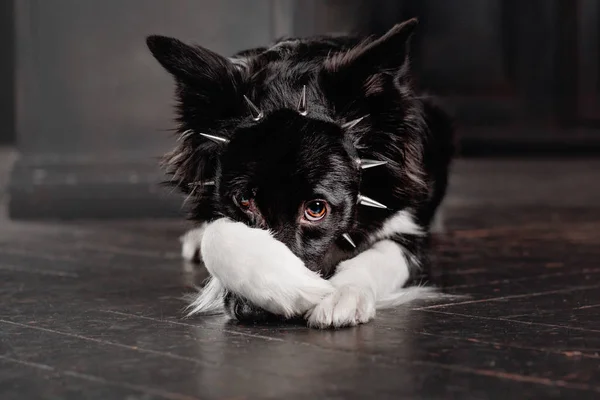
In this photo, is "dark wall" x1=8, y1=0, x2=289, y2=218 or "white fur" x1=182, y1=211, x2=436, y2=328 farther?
"dark wall" x1=8, y1=0, x2=289, y2=218

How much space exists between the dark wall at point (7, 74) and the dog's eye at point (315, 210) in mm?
7138

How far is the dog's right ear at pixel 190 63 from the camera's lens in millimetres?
2344

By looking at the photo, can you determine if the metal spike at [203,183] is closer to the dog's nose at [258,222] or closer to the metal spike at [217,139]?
the metal spike at [217,139]

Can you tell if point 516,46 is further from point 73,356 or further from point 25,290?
point 73,356

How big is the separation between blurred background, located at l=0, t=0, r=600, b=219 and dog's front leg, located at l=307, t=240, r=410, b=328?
9.39 feet

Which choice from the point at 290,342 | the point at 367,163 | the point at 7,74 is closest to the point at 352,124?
the point at 367,163

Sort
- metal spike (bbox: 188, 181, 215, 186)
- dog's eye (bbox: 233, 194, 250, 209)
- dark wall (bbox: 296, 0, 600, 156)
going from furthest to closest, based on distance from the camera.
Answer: dark wall (bbox: 296, 0, 600, 156) < metal spike (bbox: 188, 181, 215, 186) < dog's eye (bbox: 233, 194, 250, 209)

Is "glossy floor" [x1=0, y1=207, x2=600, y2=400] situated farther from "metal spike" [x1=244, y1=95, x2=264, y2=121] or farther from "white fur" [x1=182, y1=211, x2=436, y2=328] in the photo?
"metal spike" [x1=244, y1=95, x2=264, y2=121]

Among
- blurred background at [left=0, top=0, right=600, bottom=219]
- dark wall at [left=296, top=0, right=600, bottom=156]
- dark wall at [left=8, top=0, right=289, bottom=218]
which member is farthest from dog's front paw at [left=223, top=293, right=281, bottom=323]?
dark wall at [left=296, top=0, right=600, bottom=156]

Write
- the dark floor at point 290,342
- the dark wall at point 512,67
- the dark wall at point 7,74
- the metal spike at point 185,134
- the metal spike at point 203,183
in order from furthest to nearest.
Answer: the dark wall at point 7,74, the dark wall at point 512,67, the metal spike at point 185,134, the metal spike at point 203,183, the dark floor at point 290,342

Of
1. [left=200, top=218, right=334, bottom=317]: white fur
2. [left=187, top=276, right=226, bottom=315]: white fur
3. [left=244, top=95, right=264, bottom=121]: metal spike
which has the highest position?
[left=244, top=95, right=264, bottom=121]: metal spike

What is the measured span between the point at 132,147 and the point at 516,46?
294 centimetres

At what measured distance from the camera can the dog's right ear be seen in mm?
2344

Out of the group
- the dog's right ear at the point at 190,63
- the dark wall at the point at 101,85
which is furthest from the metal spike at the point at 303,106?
the dark wall at the point at 101,85
